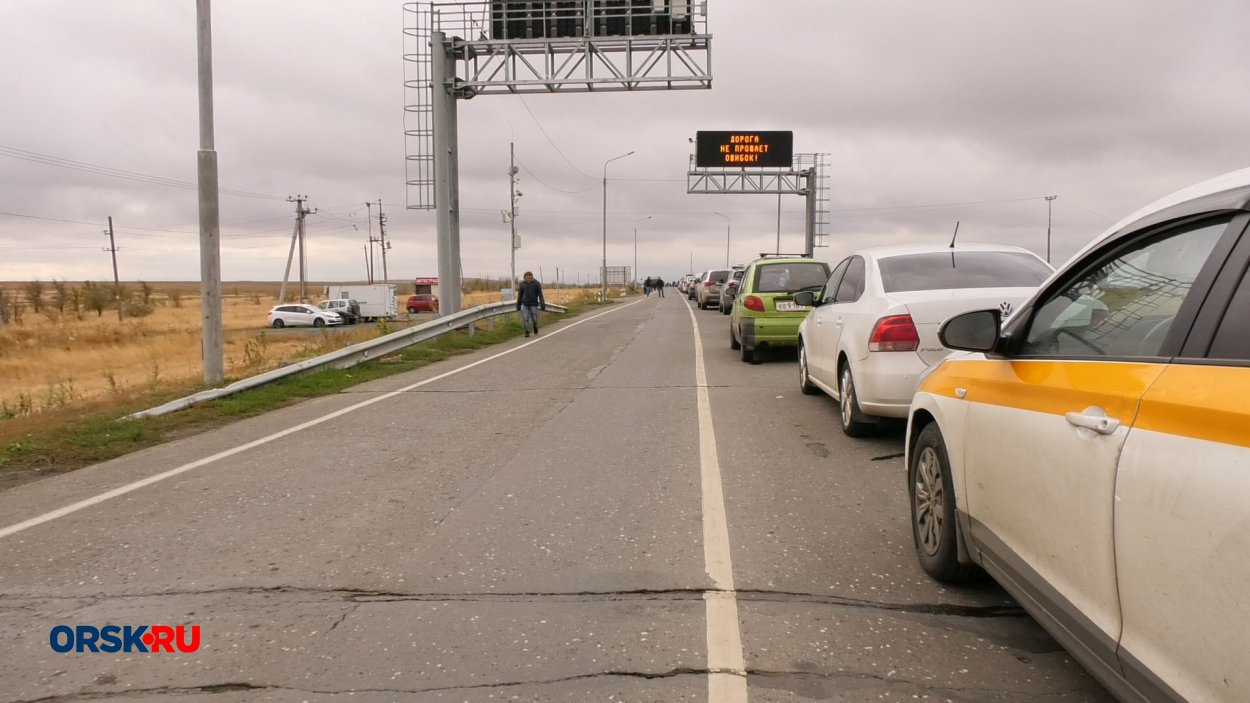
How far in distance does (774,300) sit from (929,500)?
9.31 meters

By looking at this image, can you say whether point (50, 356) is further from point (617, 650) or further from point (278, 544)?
point (617, 650)

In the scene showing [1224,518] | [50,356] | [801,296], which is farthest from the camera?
[50,356]

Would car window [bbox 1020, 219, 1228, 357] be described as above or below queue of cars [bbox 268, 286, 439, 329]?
above

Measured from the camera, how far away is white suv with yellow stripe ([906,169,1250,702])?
6.54 ft

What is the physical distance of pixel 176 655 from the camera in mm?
3488

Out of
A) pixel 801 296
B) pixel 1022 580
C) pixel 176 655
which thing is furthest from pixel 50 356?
pixel 1022 580

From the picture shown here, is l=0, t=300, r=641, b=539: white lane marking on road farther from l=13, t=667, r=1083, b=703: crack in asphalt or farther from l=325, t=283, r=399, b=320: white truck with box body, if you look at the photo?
l=325, t=283, r=399, b=320: white truck with box body

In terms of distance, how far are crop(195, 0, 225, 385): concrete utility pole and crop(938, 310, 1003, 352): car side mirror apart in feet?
36.5

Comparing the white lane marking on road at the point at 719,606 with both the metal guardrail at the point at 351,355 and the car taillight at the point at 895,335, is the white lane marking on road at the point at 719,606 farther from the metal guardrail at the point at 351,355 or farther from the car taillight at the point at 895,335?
the metal guardrail at the point at 351,355

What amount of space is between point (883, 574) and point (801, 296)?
5348mm

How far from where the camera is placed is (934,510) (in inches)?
165

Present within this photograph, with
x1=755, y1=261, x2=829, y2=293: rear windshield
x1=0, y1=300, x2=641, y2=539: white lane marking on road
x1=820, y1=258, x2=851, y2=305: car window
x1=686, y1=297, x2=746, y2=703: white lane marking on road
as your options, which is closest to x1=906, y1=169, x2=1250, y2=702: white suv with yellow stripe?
x1=686, y1=297, x2=746, y2=703: white lane marking on road

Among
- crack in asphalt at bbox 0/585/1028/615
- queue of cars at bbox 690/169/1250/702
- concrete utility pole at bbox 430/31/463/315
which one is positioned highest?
concrete utility pole at bbox 430/31/463/315

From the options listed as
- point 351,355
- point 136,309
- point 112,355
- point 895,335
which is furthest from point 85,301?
point 895,335
